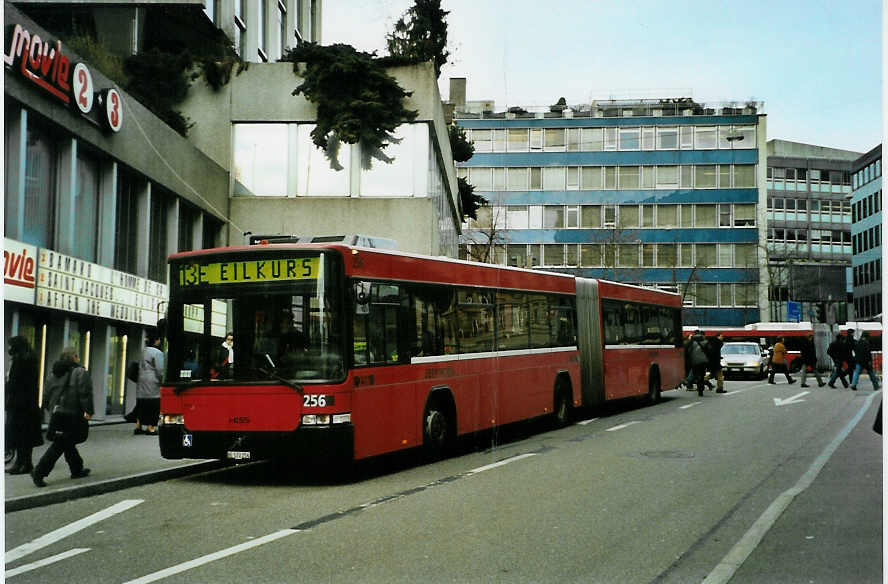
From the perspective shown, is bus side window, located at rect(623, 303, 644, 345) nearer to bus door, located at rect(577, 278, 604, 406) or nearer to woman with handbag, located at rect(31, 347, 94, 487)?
bus door, located at rect(577, 278, 604, 406)

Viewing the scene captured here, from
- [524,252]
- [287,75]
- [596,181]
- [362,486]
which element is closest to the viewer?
[362,486]

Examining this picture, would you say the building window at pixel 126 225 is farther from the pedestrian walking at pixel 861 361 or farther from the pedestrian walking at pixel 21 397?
the pedestrian walking at pixel 861 361

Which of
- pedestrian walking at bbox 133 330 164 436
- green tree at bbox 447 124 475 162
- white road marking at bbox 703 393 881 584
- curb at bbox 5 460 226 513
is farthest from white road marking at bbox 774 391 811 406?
green tree at bbox 447 124 475 162

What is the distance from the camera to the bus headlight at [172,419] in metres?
11.8

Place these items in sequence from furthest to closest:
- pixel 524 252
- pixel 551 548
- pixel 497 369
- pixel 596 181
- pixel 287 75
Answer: pixel 524 252 < pixel 596 181 < pixel 287 75 < pixel 497 369 < pixel 551 548

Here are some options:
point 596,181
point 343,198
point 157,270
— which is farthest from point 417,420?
point 596,181

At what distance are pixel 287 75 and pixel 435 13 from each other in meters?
14.9

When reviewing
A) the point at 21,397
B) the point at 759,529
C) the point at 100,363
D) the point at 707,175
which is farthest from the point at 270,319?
the point at 707,175

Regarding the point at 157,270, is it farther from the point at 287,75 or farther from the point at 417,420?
the point at 417,420

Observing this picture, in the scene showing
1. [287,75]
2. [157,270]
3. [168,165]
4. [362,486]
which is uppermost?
[287,75]

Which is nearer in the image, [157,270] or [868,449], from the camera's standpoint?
[868,449]

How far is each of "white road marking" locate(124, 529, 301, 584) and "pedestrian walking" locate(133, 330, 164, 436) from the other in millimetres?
9297

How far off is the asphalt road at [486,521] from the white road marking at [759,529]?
24 mm

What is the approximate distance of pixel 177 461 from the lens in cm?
1354
